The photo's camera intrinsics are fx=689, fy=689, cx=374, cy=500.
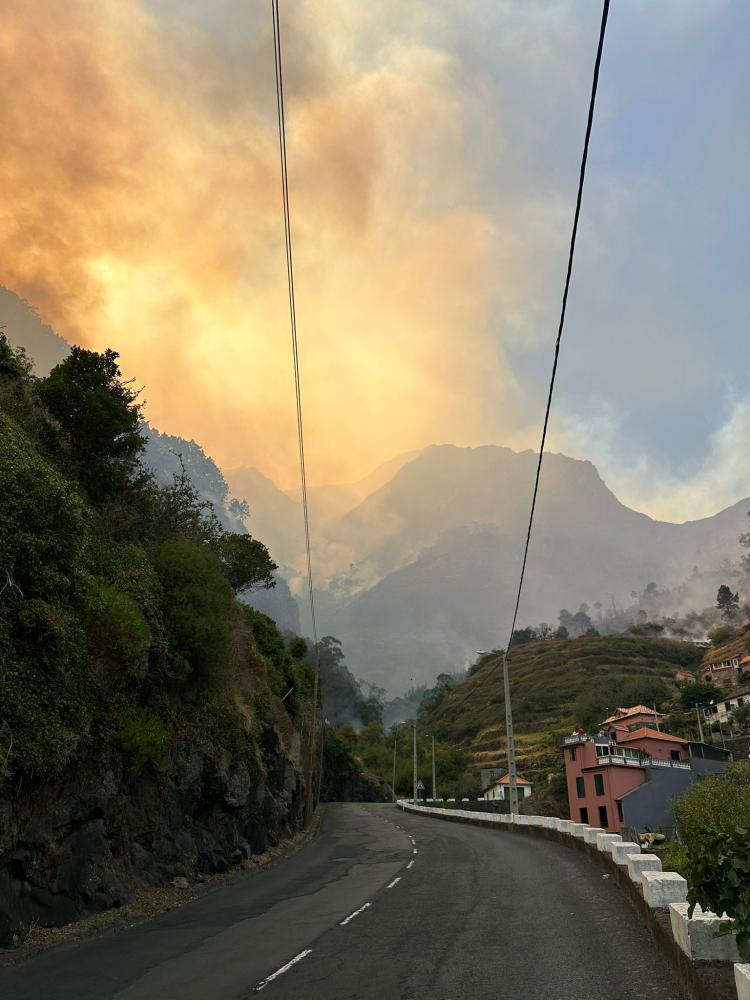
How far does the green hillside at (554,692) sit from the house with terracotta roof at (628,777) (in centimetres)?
3157

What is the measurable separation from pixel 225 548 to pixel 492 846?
71.4ft

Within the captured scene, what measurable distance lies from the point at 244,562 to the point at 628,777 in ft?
137

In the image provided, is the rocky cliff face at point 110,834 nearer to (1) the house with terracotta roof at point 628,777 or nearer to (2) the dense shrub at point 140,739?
(2) the dense shrub at point 140,739

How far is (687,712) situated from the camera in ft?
338

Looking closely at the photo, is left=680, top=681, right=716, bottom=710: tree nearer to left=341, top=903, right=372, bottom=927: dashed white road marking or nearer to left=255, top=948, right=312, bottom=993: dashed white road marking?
left=341, top=903, right=372, bottom=927: dashed white road marking

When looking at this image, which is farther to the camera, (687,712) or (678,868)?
(687,712)

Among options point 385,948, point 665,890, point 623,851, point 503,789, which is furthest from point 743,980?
point 503,789

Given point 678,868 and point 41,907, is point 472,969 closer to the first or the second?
point 678,868

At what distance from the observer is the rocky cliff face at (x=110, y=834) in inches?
468

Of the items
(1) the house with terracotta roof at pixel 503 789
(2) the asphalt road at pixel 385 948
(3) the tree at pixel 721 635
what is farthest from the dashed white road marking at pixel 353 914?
(3) the tree at pixel 721 635

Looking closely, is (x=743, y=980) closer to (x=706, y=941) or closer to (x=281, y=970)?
(x=706, y=941)

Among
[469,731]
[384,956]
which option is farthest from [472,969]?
[469,731]

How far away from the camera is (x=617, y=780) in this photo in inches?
2376

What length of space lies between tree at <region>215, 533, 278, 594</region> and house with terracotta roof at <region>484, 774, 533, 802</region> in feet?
190
